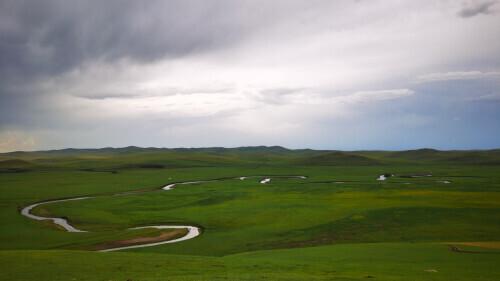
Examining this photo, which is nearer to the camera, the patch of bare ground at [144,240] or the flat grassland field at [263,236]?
the flat grassland field at [263,236]

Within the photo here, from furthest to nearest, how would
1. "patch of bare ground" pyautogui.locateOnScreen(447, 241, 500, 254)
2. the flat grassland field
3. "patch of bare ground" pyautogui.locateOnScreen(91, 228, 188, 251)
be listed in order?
A: "patch of bare ground" pyautogui.locateOnScreen(91, 228, 188, 251) < "patch of bare ground" pyautogui.locateOnScreen(447, 241, 500, 254) < the flat grassland field

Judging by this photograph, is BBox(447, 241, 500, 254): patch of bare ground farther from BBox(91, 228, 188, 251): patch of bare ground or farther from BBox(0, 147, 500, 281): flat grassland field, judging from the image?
BBox(91, 228, 188, 251): patch of bare ground

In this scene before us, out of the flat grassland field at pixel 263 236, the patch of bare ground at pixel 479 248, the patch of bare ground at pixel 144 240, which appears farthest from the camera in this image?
the patch of bare ground at pixel 144 240

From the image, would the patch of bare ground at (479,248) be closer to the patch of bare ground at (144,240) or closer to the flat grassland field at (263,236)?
the flat grassland field at (263,236)

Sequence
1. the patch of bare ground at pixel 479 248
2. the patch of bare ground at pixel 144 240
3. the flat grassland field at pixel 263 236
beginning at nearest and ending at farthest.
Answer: the flat grassland field at pixel 263 236 → the patch of bare ground at pixel 479 248 → the patch of bare ground at pixel 144 240

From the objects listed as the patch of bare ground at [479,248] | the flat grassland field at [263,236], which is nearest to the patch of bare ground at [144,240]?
the flat grassland field at [263,236]

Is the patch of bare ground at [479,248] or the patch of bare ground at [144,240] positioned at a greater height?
the patch of bare ground at [479,248]

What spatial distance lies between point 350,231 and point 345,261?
1816cm

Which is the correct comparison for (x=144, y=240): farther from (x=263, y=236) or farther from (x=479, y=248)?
(x=479, y=248)

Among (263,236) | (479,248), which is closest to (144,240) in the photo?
(263,236)

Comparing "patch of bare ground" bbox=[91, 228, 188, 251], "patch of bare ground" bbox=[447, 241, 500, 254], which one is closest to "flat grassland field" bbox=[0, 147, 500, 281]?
"patch of bare ground" bbox=[447, 241, 500, 254]

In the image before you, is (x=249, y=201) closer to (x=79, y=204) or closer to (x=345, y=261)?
(x=79, y=204)

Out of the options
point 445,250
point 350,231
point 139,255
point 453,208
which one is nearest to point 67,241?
point 139,255

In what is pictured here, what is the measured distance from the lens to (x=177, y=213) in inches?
2618
